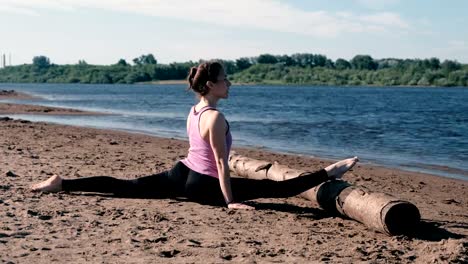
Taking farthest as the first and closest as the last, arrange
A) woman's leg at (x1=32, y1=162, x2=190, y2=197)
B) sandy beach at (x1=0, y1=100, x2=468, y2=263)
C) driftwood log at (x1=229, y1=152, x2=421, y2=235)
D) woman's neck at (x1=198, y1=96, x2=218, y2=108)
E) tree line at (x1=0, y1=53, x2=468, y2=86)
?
1. tree line at (x1=0, y1=53, x2=468, y2=86)
2. woman's leg at (x1=32, y1=162, x2=190, y2=197)
3. woman's neck at (x1=198, y1=96, x2=218, y2=108)
4. driftwood log at (x1=229, y1=152, x2=421, y2=235)
5. sandy beach at (x1=0, y1=100, x2=468, y2=263)

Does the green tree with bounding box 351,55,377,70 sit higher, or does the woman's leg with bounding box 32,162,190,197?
the green tree with bounding box 351,55,377,70

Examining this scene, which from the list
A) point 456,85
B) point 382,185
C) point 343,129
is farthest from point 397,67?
point 382,185

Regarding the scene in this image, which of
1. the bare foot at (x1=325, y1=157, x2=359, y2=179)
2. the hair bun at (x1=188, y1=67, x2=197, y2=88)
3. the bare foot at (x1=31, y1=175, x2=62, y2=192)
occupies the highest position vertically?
the hair bun at (x1=188, y1=67, x2=197, y2=88)

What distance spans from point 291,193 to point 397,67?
527 feet

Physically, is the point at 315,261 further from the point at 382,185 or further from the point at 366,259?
the point at 382,185

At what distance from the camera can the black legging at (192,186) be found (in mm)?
7273

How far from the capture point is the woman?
23.1ft

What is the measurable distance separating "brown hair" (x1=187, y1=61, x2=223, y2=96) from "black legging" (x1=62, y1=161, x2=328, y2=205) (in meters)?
0.96

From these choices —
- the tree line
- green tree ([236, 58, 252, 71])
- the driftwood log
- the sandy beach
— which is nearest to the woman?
the sandy beach

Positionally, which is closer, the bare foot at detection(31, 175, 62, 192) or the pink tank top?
the pink tank top

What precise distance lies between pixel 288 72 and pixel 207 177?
544 ft

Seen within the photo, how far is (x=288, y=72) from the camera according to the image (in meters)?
172

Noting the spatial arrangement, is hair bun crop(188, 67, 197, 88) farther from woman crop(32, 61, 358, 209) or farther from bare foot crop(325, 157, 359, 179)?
bare foot crop(325, 157, 359, 179)

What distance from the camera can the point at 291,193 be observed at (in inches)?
287
